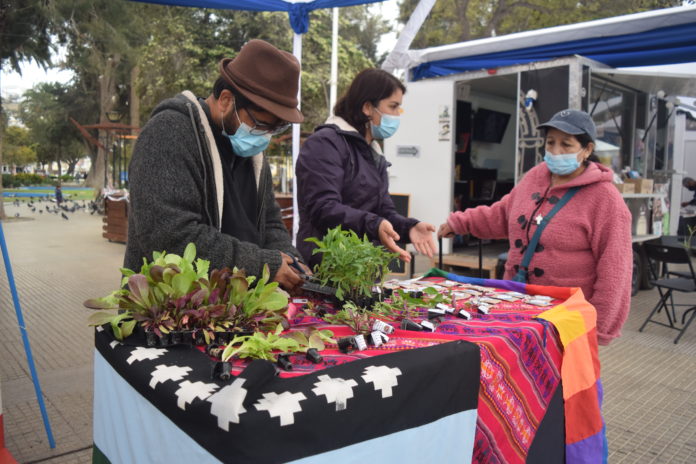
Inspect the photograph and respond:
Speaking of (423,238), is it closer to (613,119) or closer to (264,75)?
(264,75)

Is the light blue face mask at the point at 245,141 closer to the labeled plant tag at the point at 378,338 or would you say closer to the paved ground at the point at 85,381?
the labeled plant tag at the point at 378,338

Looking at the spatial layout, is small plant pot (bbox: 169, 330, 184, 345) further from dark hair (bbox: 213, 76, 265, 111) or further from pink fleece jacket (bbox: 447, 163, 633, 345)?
pink fleece jacket (bbox: 447, 163, 633, 345)

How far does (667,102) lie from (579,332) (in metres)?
7.88

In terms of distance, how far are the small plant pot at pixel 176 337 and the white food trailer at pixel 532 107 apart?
554 centimetres

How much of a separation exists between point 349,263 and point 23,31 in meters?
16.9

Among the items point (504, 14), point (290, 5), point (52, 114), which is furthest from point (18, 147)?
point (290, 5)

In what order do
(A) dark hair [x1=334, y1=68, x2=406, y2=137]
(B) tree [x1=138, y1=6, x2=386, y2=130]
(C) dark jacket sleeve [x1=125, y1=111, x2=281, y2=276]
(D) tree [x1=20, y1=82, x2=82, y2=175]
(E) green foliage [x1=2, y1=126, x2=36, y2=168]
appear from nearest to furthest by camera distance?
(C) dark jacket sleeve [x1=125, y1=111, x2=281, y2=276]
(A) dark hair [x1=334, y1=68, x2=406, y2=137]
(B) tree [x1=138, y1=6, x2=386, y2=130]
(D) tree [x1=20, y1=82, x2=82, y2=175]
(E) green foliage [x1=2, y1=126, x2=36, y2=168]

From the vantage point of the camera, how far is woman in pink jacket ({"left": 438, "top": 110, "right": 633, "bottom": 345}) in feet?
7.97

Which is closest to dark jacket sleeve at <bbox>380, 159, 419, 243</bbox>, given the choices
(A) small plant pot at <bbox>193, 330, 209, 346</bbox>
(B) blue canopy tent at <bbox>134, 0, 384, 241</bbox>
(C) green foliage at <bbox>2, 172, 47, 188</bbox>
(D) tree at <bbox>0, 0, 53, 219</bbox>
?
(A) small plant pot at <bbox>193, 330, 209, 346</bbox>

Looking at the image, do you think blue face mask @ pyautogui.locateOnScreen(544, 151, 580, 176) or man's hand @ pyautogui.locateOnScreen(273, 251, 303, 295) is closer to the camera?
man's hand @ pyautogui.locateOnScreen(273, 251, 303, 295)

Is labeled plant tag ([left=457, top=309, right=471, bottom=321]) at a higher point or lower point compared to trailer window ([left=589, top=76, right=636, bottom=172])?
lower

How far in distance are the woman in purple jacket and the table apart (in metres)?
0.74

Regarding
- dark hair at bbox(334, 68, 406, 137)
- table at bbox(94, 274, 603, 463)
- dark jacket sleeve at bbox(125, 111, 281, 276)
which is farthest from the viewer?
dark hair at bbox(334, 68, 406, 137)

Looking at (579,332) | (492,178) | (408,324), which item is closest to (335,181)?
(408,324)
